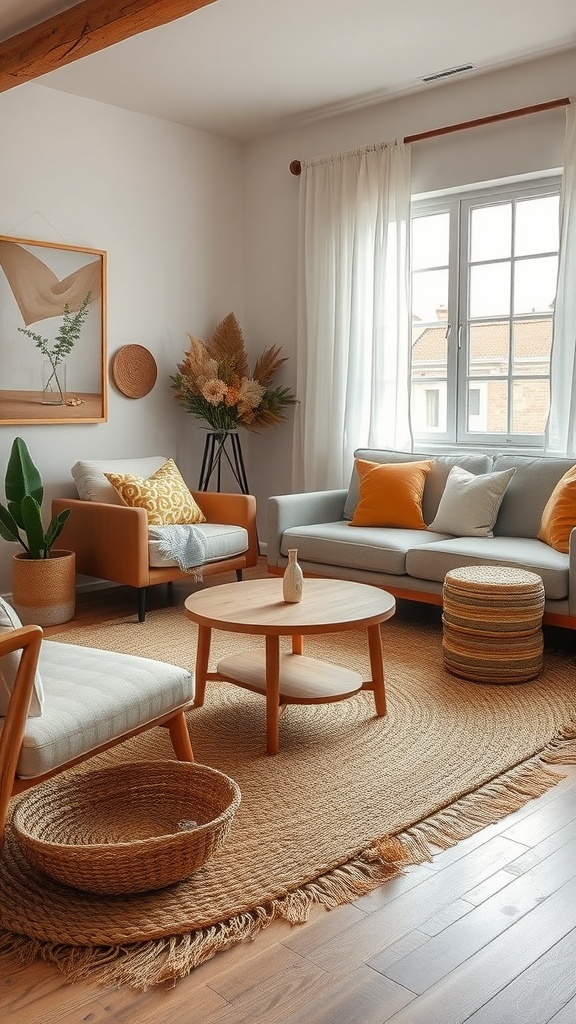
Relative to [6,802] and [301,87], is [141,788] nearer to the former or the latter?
[6,802]

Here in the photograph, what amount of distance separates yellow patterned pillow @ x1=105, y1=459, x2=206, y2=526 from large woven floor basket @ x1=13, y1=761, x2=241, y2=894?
8.51ft

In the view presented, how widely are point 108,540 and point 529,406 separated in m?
2.38

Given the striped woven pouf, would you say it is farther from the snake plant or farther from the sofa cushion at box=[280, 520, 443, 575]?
the snake plant

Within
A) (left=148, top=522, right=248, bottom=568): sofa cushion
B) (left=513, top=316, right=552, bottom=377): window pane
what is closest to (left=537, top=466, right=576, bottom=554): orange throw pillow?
(left=513, top=316, right=552, bottom=377): window pane

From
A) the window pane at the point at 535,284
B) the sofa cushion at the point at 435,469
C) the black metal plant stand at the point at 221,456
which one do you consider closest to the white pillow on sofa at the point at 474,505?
the sofa cushion at the point at 435,469

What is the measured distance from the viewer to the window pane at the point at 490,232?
4922mm

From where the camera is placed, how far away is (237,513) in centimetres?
508

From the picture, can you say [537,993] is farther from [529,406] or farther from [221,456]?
[221,456]

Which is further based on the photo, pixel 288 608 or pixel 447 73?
pixel 447 73

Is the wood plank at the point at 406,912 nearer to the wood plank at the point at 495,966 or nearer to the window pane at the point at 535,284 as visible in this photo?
the wood plank at the point at 495,966

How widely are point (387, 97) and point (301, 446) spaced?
215 centimetres

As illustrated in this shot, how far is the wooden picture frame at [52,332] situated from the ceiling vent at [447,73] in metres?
2.08

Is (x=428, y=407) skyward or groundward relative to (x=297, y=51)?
groundward

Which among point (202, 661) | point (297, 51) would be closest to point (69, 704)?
point (202, 661)
